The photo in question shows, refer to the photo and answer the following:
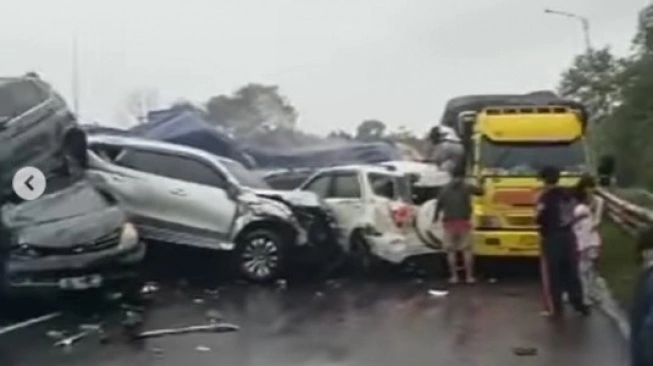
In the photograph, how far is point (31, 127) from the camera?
60.0 feet

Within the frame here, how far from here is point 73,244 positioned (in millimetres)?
16469

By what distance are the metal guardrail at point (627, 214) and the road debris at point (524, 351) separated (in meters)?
8.41

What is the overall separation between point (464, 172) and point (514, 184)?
1309 millimetres

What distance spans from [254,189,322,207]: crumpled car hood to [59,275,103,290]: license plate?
221 inches

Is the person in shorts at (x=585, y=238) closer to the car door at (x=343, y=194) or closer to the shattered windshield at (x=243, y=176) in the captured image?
the car door at (x=343, y=194)

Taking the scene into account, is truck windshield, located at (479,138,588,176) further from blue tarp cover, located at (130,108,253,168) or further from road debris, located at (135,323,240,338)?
road debris, located at (135,323,240,338)

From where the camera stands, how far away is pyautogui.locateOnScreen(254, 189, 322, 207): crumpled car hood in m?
22.1

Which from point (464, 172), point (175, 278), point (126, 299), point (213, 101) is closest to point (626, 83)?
point (213, 101)

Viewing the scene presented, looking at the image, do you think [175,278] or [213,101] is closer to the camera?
[175,278]

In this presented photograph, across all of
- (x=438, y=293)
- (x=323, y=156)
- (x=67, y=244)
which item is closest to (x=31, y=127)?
(x=67, y=244)

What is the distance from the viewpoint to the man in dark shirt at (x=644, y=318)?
6418mm

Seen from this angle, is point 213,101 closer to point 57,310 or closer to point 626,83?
point 626,83

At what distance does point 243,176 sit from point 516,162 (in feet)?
13.6

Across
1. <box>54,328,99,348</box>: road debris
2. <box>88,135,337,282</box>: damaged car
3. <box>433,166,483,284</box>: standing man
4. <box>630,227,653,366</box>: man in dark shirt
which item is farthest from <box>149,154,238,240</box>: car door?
<box>630,227,653,366</box>: man in dark shirt
